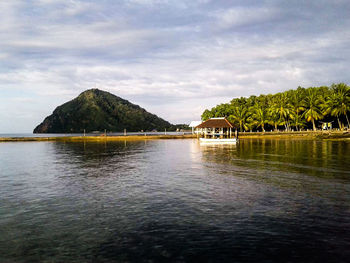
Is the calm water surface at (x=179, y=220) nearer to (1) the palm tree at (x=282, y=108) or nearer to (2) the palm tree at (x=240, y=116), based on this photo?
(1) the palm tree at (x=282, y=108)

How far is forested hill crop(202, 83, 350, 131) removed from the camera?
76.7 meters

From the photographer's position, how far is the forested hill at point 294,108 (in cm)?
7671

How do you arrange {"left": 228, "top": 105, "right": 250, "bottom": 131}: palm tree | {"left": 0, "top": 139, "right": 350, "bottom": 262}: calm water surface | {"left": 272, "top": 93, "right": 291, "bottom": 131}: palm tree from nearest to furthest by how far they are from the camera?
{"left": 0, "top": 139, "right": 350, "bottom": 262}: calm water surface → {"left": 272, "top": 93, "right": 291, "bottom": 131}: palm tree → {"left": 228, "top": 105, "right": 250, "bottom": 131}: palm tree

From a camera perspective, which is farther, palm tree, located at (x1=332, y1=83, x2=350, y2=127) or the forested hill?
the forested hill

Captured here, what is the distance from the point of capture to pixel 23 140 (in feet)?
338

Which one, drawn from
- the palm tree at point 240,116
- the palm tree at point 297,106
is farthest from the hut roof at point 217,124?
the palm tree at point 297,106

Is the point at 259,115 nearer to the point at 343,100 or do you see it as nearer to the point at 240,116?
the point at 240,116

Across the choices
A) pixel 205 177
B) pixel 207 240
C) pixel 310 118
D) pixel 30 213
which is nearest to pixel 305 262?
pixel 207 240

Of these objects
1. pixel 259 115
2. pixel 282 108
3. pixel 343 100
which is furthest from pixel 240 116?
pixel 343 100

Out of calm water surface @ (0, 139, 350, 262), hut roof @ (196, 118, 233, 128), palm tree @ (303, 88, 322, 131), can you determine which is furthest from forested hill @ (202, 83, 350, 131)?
calm water surface @ (0, 139, 350, 262)

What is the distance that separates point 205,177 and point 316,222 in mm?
11400

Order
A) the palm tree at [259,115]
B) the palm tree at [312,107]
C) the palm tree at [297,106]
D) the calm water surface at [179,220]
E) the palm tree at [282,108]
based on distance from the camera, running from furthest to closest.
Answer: the palm tree at [259,115], the palm tree at [282,108], the palm tree at [297,106], the palm tree at [312,107], the calm water surface at [179,220]

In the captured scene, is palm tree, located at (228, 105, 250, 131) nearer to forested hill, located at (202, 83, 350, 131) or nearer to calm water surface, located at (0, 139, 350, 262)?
forested hill, located at (202, 83, 350, 131)

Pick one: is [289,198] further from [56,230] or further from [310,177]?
[56,230]
